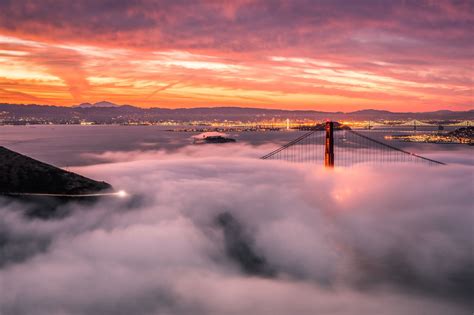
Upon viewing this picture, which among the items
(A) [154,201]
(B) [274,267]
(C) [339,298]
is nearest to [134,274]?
(B) [274,267]

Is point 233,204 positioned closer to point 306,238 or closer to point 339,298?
point 306,238

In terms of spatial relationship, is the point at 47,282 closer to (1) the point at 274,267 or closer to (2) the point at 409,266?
(1) the point at 274,267

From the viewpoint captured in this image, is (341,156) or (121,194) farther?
(341,156)

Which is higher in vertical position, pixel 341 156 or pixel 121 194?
pixel 121 194

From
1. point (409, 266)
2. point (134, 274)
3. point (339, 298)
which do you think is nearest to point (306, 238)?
point (409, 266)

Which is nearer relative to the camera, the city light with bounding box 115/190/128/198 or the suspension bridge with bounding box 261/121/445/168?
the city light with bounding box 115/190/128/198

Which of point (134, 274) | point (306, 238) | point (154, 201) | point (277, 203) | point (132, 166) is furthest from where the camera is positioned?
point (132, 166)

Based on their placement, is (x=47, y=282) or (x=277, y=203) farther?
(x=277, y=203)

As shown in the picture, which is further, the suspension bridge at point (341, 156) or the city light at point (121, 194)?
the suspension bridge at point (341, 156)

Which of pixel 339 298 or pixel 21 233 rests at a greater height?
pixel 21 233

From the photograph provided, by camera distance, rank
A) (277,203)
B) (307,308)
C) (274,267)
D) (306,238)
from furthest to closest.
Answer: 1. (277,203)
2. (306,238)
3. (274,267)
4. (307,308)
